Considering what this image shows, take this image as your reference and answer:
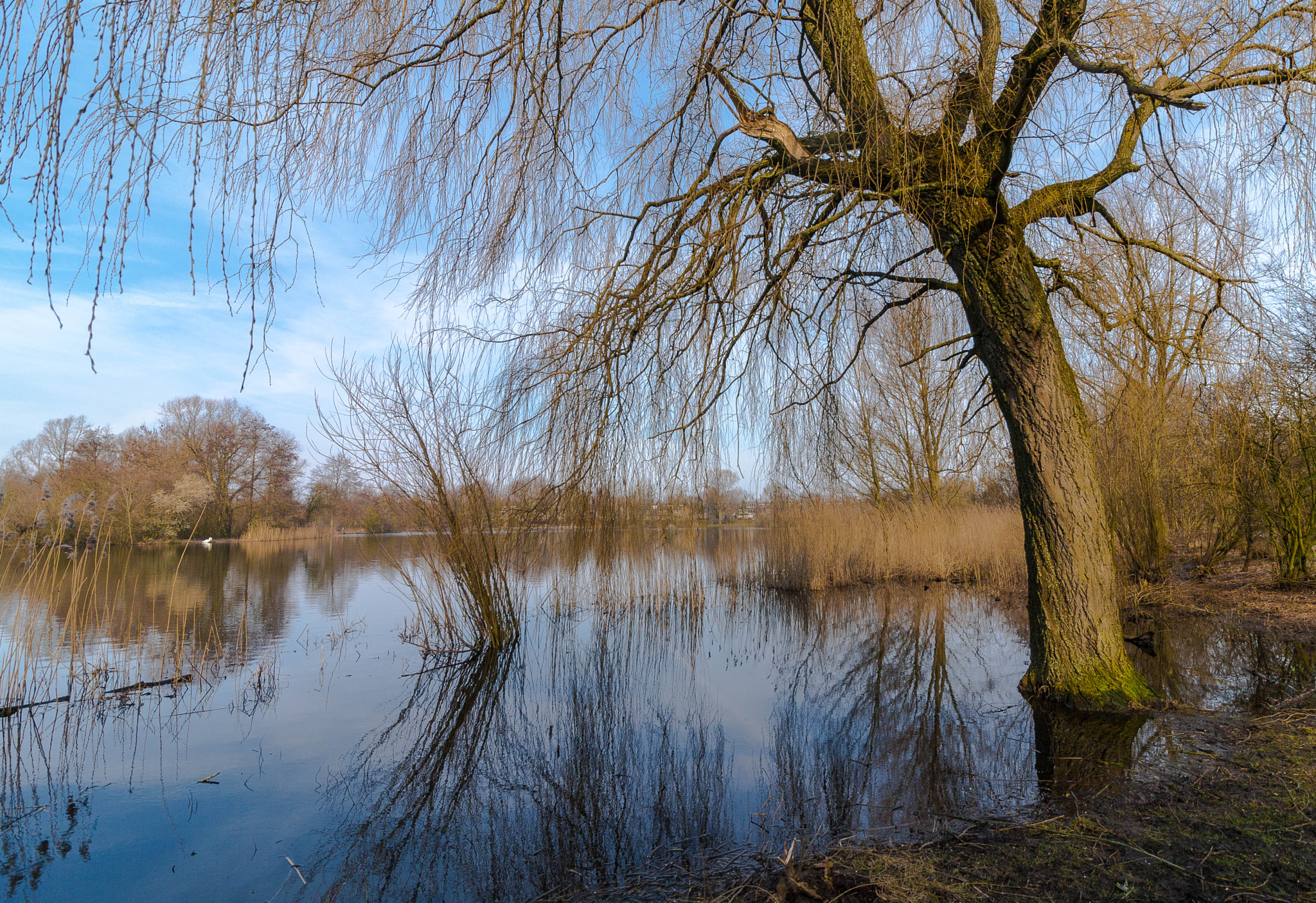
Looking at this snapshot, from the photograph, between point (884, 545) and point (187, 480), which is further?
point (187, 480)

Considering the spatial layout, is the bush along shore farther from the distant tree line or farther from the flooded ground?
the distant tree line

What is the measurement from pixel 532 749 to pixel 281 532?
23.5 metres

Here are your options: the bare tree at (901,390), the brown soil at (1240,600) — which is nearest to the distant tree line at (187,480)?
the bare tree at (901,390)

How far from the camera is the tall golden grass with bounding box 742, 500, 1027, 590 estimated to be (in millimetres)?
9930

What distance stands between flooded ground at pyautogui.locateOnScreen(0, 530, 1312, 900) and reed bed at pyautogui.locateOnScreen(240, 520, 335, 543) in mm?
17363

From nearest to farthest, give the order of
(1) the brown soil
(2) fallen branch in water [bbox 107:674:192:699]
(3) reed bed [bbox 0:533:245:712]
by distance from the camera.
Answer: (3) reed bed [bbox 0:533:245:712]
(2) fallen branch in water [bbox 107:674:192:699]
(1) the brown soil

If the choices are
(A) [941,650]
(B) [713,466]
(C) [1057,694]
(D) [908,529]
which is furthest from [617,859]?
(D) [908,529]

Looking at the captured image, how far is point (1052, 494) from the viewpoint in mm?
3568

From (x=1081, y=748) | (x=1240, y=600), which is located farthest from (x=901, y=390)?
(x=1240, y=600)

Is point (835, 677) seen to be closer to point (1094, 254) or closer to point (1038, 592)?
point (1038, 592)

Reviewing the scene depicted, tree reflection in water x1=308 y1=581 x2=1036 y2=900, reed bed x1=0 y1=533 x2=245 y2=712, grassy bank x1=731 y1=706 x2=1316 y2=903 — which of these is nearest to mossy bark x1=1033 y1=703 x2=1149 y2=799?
tree reflection in water x1=308 y1=581 x2=1036 y2=900

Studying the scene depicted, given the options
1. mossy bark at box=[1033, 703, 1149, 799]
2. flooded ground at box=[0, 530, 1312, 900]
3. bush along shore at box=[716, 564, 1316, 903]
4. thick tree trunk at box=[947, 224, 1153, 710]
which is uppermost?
thick tree trunk at box=[947, 224, 1153, 710]

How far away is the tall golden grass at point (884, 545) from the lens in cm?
993

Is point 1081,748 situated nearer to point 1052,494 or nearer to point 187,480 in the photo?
point 1052,494
